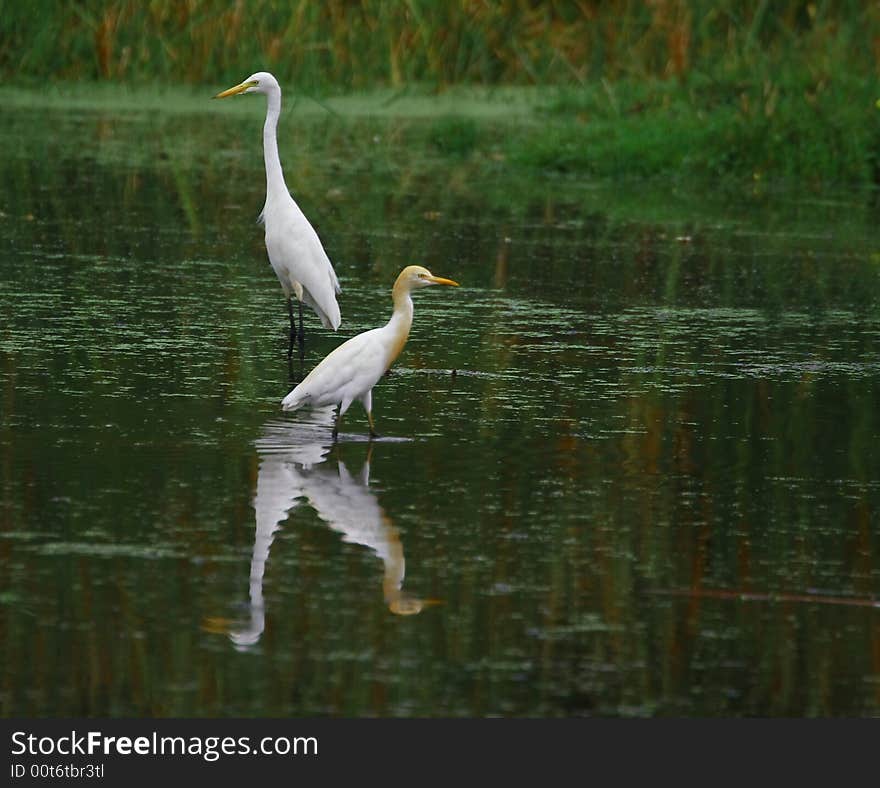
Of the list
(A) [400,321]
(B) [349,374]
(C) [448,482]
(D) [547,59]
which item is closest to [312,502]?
(C) [448,482]

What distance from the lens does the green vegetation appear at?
18.1 meters

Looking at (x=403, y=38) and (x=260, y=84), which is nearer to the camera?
(x=260, y=84)

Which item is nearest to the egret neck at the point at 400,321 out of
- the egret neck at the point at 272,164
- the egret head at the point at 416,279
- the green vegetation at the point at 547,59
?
the egret head at the point at 416,279

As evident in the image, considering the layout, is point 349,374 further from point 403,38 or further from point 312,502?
point 403,38

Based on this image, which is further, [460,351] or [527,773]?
[460,351]

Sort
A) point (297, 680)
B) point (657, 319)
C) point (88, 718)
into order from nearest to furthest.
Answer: point (88, 718) < point (297, 680) < point (657, 319)

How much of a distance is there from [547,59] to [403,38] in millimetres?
Result: 1670

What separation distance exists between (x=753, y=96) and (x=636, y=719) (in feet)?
46.6

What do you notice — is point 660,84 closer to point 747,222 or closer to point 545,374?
point 747,222

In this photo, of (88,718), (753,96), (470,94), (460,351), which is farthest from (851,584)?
(470,94)

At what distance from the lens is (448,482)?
22.7ft

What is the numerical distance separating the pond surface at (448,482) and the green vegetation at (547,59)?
429 centimetres

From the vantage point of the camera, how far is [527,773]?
4602 millimetres

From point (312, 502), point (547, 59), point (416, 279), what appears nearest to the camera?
point (312, 502)
